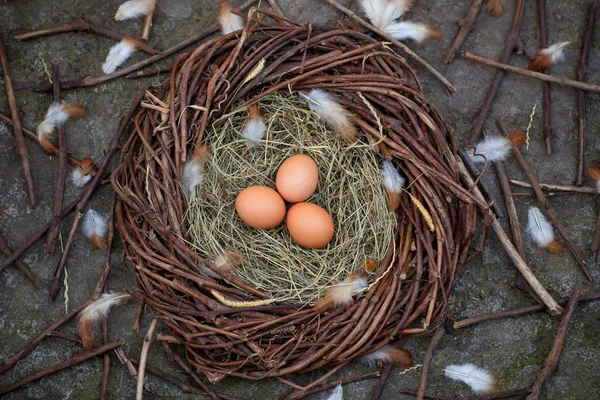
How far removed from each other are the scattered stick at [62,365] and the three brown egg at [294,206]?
654 millimetres

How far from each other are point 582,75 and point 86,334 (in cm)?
204

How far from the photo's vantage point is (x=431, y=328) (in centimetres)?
224

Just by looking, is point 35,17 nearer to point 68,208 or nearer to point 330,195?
point 68,208

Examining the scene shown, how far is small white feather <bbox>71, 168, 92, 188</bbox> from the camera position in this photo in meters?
2.29

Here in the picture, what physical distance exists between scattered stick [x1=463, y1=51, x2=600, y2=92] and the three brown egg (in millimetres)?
755

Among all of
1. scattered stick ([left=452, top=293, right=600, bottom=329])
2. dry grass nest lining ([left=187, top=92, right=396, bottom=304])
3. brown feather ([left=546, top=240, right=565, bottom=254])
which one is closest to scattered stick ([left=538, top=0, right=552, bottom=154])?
brown feather ([left=546, top=240, right=565, bottom=254])

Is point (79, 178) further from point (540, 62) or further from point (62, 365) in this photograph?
point (540, 62)

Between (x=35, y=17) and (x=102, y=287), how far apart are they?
3.44 ft

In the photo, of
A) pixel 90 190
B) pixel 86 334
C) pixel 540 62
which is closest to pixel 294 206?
pixel 90 190

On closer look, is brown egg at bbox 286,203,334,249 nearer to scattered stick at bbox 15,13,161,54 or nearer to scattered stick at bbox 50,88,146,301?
scattered stick at bbox 50,88,146,301

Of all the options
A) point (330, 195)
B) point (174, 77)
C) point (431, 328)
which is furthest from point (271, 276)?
point (174, 77)

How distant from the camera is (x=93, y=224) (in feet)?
7.46

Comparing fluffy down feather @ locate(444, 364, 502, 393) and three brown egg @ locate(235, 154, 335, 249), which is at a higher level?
three brown egg @ locate(235, 154, 335, 249)

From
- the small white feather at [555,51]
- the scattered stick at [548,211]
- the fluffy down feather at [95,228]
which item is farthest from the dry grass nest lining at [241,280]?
the small white feather at [555,51]
